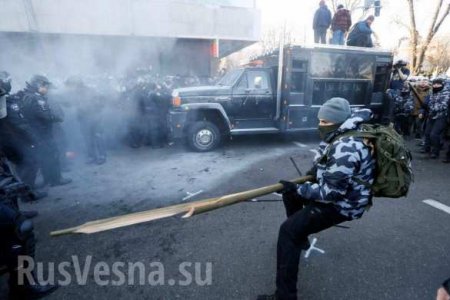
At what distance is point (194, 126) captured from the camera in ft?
21.7

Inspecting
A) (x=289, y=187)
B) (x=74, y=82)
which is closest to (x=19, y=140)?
(x=74, y=82)

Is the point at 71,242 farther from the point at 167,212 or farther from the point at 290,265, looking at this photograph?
the point at 290,265

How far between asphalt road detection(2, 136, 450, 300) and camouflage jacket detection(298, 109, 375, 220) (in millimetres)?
895

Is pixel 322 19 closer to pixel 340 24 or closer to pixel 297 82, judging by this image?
pixel 340 24

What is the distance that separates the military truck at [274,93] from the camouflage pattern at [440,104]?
189 cm

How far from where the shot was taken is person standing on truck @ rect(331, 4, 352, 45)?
8.74 metres

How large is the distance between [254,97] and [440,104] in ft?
13.4

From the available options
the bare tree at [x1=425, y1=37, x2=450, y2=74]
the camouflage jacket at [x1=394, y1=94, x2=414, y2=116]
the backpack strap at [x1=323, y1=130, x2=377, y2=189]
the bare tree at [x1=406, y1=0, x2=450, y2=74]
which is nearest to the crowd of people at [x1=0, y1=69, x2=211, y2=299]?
the backpack strap at [x1=323, y1=130, x2=377, y2=189]

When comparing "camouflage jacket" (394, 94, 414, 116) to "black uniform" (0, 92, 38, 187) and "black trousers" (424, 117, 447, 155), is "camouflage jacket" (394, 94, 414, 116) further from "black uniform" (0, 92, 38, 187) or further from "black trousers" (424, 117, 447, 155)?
"black uniform" (0, 92, 38, 187)

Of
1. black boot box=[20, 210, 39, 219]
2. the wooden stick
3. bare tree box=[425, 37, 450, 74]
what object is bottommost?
black boot box=[20, 210, 39, 219]

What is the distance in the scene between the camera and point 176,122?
6430mm

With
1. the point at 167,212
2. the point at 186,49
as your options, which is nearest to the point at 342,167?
the point at 167,212

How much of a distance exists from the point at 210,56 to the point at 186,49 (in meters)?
1.29

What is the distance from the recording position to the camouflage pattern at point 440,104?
570cm
